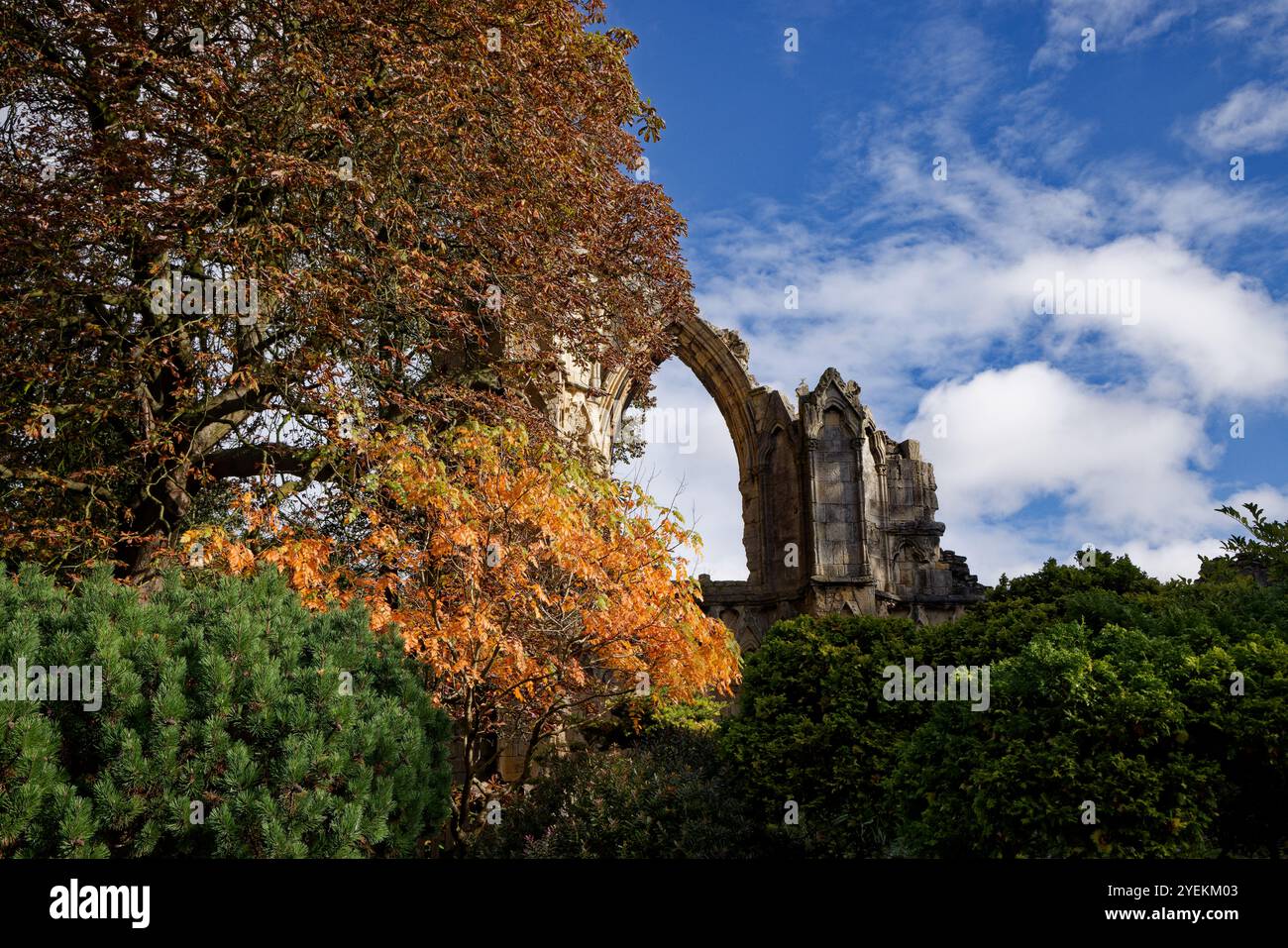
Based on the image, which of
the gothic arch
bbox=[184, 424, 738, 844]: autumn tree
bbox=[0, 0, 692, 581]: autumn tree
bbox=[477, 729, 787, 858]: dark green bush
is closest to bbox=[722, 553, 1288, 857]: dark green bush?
bbox=[477, 729, 787, 858]: dark green bush

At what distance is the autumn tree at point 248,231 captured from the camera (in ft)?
27.6

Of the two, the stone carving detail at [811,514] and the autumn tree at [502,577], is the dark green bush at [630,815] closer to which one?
the autumn tree at [502,577]

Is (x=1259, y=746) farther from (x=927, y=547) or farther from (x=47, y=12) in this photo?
(x=927, y=547)

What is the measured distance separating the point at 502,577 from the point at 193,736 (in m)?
3.17

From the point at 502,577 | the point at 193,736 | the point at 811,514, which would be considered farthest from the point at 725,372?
the point at 193,736

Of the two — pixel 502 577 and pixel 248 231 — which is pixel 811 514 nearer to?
pixel 502 577

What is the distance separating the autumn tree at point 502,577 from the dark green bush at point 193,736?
1495 millimetres

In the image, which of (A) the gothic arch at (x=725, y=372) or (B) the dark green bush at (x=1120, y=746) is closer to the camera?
(B) the dark green bush at (x=1120, y=746)

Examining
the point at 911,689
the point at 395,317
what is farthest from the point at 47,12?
the point at 911,689

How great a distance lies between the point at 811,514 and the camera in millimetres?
18750

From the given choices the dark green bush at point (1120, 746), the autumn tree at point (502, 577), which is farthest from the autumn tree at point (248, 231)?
the dark green bush at point (1120, 746)

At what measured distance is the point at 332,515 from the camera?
9.47 m
